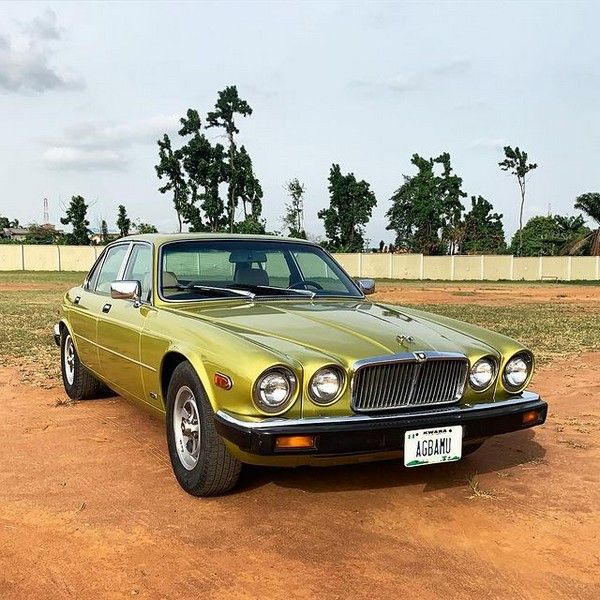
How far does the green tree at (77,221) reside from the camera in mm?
57031

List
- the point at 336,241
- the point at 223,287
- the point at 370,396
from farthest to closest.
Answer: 1. the point at 336,241
2. the point at 223,287
3. the point at 370,396

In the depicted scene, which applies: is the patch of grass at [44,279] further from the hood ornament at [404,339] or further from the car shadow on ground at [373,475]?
the hood ornament at [404,339]

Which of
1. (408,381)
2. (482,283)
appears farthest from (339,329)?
(482,283)

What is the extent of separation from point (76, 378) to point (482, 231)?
65.0 meters

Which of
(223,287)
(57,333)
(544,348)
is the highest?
(223,287)

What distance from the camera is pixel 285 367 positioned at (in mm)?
3381

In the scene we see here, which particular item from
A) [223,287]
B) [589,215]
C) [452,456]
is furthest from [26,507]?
[589,215]

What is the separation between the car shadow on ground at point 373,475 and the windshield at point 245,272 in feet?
3.97

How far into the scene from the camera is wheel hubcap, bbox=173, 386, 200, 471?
3.91 meters

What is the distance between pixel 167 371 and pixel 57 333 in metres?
2.89

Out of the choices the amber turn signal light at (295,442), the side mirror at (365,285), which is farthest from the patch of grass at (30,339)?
the amber turn signal light at (295,442)

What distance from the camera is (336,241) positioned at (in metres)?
60.0

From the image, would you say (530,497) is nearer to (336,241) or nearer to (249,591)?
(249,591)

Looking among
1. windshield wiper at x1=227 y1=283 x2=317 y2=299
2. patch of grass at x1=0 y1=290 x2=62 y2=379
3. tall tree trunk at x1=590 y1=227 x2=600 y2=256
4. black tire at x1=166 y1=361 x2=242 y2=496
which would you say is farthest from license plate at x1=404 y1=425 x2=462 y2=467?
tall tree trunk at x1=590 y1=227 x2=600 y2=256
